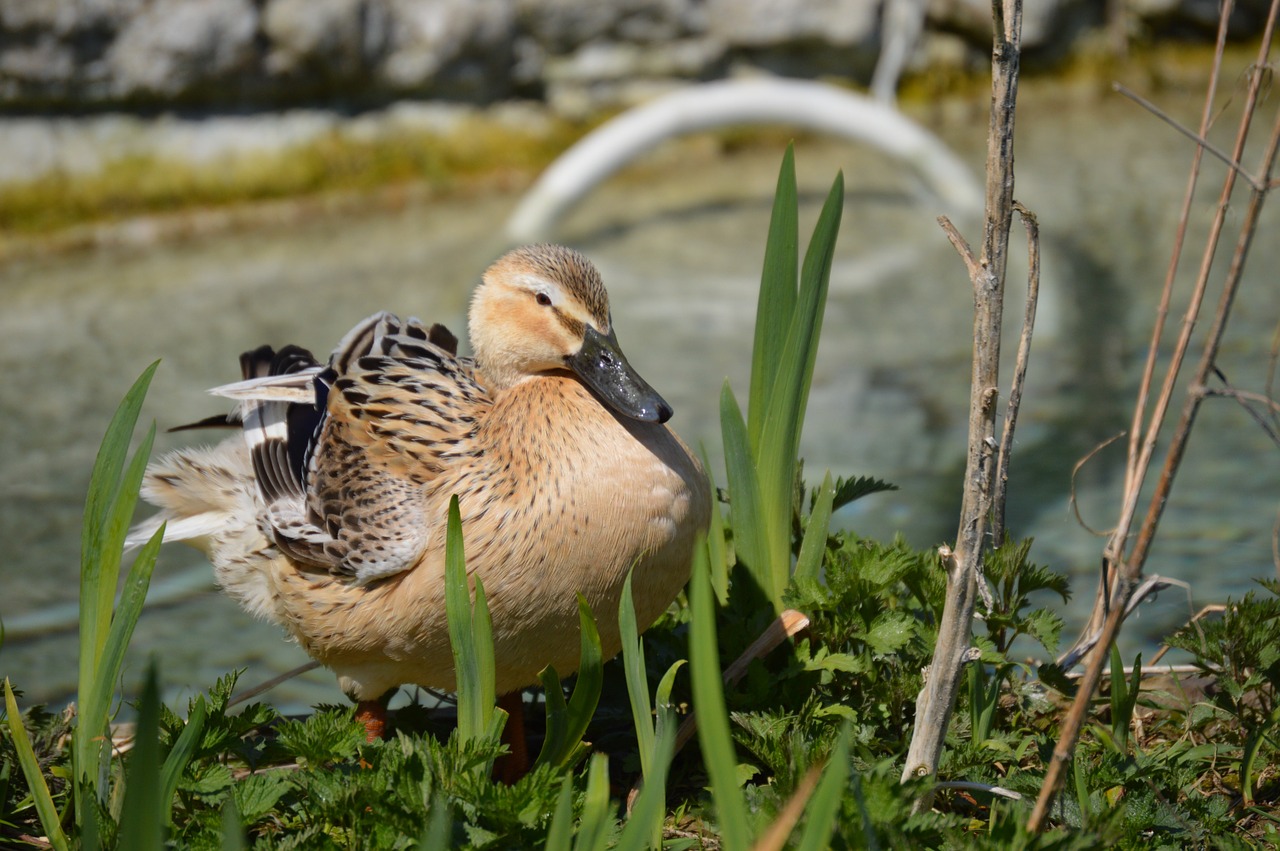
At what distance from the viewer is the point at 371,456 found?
2496mm

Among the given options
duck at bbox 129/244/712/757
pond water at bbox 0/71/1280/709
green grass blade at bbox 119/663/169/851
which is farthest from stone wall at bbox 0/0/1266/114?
green grass blade at bbox 119/663/169/851

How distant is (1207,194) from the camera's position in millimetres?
7223

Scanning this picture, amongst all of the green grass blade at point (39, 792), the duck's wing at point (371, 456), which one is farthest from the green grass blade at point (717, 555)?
the green grass blade at point (39, 792)

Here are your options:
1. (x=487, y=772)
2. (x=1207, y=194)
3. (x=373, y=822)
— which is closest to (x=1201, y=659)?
(x=487, y=772)

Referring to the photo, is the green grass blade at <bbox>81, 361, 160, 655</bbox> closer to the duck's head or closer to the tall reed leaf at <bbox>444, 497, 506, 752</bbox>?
the tall reed leaf at <bbox>444, 497, 506, 752</bbox>

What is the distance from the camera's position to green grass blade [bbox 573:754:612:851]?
5.64 feet

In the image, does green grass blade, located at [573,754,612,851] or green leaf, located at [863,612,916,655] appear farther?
green leaf, located at [863,612,916,655]

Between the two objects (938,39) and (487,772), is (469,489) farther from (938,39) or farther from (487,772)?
(938,39)

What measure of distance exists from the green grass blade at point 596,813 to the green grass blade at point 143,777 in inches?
23.1

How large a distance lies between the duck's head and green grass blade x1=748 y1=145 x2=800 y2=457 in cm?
19

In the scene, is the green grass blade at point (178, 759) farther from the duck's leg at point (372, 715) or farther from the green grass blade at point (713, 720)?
the green grass blade at point (713, 720)

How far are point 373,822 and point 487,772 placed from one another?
18 cm

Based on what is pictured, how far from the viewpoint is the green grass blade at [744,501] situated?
225cm

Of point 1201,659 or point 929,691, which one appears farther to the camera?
point 1201,659
